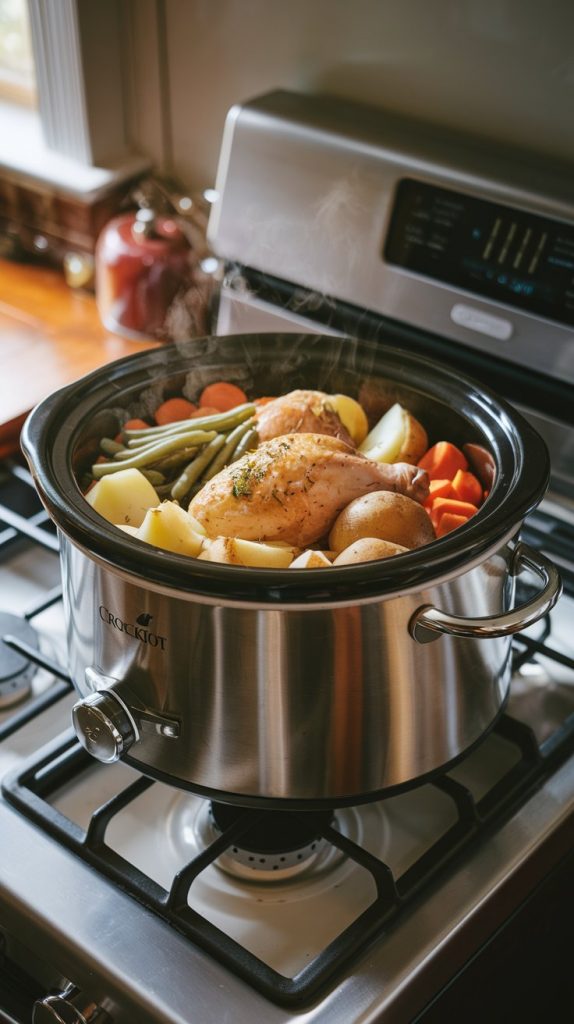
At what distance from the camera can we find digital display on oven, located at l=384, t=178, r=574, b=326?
1269 millimetres

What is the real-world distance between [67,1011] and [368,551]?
47 cm

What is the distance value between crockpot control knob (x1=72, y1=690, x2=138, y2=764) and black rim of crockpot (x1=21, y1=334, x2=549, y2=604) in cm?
14

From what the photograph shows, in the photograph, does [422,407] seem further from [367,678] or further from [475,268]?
[367,678]

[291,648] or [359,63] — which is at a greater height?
[359,63]

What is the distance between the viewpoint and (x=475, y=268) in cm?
133

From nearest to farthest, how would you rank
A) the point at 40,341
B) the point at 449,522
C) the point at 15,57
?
the point at 449,522
the point at 40,341
the point at 15,57

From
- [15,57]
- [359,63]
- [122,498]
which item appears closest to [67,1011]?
[122,498]

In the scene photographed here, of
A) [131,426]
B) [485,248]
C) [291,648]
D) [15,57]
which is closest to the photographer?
[291,648]

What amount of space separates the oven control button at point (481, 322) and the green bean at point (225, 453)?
0.40 meters

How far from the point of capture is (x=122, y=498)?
1002 millimetres

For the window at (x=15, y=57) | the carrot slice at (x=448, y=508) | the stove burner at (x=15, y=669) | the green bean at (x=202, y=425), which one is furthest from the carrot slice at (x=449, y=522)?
the window at (x=15, y=57)

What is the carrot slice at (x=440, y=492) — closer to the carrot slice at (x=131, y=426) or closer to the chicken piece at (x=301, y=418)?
the chicken piece at (x=301, y=418)

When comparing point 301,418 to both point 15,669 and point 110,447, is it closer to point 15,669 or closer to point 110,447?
point 110,447

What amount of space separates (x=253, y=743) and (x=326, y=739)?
0.20ft
